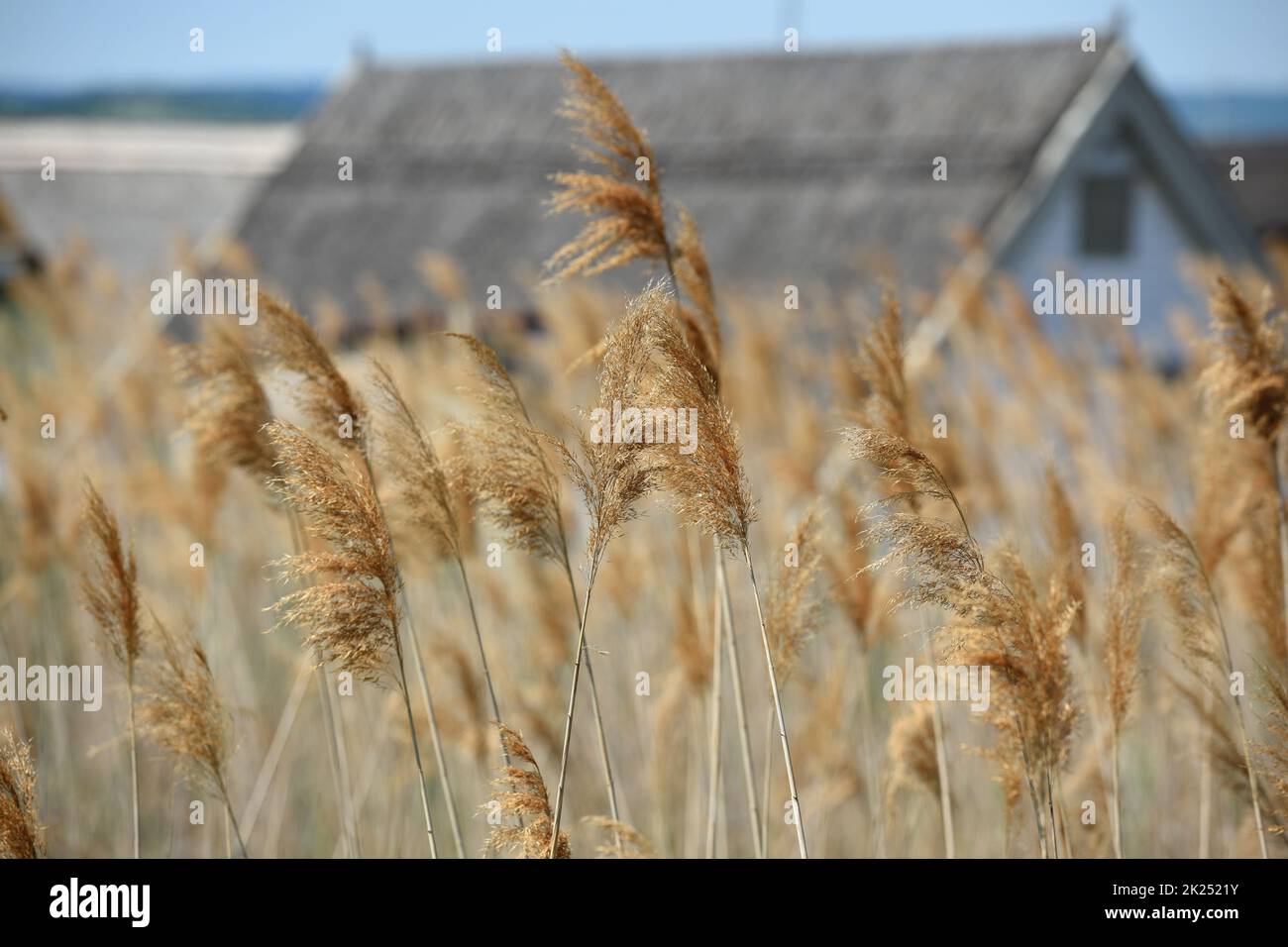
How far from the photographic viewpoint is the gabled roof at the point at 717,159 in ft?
43.0

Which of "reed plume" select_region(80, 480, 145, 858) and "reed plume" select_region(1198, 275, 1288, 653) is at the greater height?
"reed plume" select_region(1198, 275, 1288, 653)

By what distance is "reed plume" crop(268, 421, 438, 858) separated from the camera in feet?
7.89

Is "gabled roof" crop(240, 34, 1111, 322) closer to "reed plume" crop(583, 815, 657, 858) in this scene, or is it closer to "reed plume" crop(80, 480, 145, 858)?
"reed plume" crop(583, 815, 657, 858)

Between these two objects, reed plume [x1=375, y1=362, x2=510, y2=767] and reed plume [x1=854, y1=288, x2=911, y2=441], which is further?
reed plume [x1=854, y1=288, x2=911, y2=441]

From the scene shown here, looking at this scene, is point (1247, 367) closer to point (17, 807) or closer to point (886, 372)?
point (886, 372)

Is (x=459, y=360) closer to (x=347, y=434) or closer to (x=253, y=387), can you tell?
(x=347, y=434)

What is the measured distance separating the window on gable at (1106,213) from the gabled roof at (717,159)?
64 centimetres

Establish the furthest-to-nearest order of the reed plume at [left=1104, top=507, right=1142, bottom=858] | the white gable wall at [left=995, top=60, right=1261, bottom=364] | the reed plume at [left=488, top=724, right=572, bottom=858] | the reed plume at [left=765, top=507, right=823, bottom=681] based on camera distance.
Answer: the white gable wall at [left=995, top=60, right=1261, bottom=364], the reed plume at [left=765, top=507, right=823, bottom=681], the reed plume at [left=1104, top=507, right=1142, bottom=858], the reed plume at [left=488, top=724, right=572, bottom=858]

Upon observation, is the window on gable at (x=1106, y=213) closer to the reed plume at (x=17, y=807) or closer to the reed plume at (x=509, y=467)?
the reed plume at (x=509, y=467)

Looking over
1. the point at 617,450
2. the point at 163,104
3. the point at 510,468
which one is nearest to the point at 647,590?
the point at 510,468

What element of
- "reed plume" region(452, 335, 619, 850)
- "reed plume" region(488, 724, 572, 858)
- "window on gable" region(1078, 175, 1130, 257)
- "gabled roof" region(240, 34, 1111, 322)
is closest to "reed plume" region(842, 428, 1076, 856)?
"reed plume" region(452, 335, 619, 850)

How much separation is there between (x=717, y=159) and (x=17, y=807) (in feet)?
42.6

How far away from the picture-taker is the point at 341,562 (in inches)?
96.2
